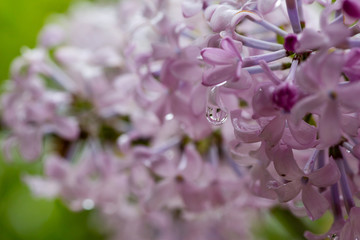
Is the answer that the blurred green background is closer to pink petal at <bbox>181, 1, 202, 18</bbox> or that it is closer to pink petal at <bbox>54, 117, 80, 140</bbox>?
pink petal at <bbox>54, 117, 80, 140</bbox>

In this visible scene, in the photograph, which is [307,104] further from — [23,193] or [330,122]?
[23,193]

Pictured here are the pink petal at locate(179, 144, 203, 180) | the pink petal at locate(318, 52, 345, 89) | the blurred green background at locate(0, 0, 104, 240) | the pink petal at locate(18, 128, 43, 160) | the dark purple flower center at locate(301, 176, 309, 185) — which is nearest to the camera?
the pink petal at locate(318, 52, 345, 89)

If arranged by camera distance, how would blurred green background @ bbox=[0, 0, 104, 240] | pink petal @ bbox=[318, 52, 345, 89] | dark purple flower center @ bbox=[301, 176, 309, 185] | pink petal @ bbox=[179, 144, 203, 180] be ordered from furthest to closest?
1. blurred green background @ bbox=[0, 0, 104, 240]
2. pink petal @ bbox=[179, 144, 203, 180]
3. dark purple flower center @ bbox=[301, 176, 309, 185]
4. pink petal @ bbox=[318, 52, 345, 89]

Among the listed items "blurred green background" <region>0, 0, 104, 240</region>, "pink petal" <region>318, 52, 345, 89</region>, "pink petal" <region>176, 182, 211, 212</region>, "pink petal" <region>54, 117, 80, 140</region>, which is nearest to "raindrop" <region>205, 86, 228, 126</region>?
"pink petal" <region>318, 52, 345, 89</region>

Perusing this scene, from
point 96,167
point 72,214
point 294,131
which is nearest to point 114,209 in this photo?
point 96,167

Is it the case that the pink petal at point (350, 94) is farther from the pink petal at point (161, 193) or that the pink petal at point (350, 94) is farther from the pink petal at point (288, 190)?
the pink petal at point (161, 193)

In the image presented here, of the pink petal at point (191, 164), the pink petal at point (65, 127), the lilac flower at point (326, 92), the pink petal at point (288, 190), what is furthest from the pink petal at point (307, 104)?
the pink petal at point (65, 127)

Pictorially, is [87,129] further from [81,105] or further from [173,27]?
[173,27]
